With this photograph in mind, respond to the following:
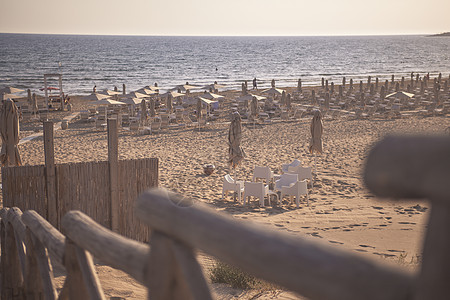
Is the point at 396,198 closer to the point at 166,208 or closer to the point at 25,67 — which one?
the point at 166,208

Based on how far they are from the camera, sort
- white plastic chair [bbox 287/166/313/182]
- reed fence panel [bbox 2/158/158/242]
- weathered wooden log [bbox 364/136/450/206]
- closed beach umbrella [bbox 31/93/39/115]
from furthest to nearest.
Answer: closed beach umbrella [bbox 31/93/39/115], white plastic chair [bbox 287/166/313/182], reed fence panel [bbox 2/158/158/242], weathered wooden log [bbox 364/136/450/206]

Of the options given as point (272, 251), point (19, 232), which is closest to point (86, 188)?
point (19, 232)

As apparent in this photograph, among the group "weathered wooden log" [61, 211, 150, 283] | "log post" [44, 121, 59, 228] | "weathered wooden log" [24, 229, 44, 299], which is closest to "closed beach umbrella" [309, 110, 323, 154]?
"log post" [44, 121, 59, 228]

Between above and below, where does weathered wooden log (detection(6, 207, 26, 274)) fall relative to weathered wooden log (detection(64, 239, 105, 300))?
below

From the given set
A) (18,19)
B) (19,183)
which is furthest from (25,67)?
(18,19)

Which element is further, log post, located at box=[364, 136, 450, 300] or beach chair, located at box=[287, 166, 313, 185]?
beach chair, located at box=[287, 166, 313, 185]

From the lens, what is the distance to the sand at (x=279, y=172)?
5.52m

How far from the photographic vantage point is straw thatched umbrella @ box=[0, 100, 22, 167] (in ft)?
25.1

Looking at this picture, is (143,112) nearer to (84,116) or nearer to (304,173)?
(84,116)

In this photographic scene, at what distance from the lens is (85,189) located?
591 cm

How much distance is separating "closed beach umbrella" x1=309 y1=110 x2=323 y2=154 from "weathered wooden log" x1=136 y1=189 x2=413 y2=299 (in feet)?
27.6

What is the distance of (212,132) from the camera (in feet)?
54.0

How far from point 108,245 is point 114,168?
417 cm

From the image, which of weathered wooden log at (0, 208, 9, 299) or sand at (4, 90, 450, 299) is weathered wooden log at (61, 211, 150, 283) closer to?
sand at (4, 90, 450, 299)
